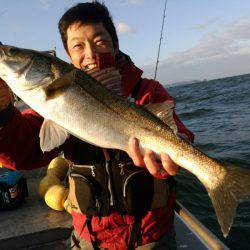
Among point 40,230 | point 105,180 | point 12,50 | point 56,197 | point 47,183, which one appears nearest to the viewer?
point 12,50

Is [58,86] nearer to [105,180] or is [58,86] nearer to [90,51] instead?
[90,51]

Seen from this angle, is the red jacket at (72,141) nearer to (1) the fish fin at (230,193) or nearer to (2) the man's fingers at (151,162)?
(2) the man's fingers at (151,162)

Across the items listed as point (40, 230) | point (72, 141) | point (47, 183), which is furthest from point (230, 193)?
point (47, 183)

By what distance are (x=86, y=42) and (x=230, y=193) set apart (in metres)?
2.15

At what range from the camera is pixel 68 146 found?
3.75m

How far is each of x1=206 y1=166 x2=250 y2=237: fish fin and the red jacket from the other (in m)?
0.69

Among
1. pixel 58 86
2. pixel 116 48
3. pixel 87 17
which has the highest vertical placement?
pixel 87 17

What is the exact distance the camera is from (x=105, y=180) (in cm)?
368

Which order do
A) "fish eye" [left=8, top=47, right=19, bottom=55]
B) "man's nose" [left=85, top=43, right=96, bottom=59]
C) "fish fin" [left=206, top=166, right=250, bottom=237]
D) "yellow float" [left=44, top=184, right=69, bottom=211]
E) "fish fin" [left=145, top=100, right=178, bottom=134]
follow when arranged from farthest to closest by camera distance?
"yellow float" [left=44, top=184, right=69, bottom=211], "man's nose" [left=85, top=43, right=96, bottom=59], "fish fin" [left=145, top=100, right=178, bottom=134], "fish eye" [left=8, top=47, right=19, bottom=55], "fish fin" [left=206, top=166, right=250, bottom=237]

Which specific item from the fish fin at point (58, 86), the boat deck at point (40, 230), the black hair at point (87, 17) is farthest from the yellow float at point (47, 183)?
the fish fin at point (58, 86)

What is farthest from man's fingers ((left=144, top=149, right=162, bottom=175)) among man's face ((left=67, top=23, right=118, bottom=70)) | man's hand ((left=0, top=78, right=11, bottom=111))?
man's hand ((left=0, top=78, right=11, bottom=111))

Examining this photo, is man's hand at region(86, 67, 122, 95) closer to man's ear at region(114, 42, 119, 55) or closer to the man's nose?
the man's nose

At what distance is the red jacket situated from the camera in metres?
3.25

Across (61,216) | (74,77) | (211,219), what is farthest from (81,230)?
(211,219)
